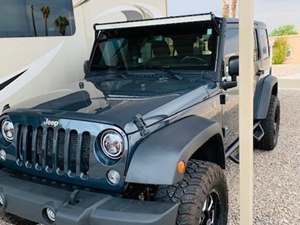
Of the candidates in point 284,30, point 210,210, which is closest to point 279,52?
point 284,30

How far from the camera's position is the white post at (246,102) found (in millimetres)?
2244

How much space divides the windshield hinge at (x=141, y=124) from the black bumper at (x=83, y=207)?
444 millimetres

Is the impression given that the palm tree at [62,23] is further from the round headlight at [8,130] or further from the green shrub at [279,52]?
the green shrub at [279,52]

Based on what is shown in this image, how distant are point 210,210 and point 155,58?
169cm

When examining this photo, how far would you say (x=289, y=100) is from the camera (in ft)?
30.1

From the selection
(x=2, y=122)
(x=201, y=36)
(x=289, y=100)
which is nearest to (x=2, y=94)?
(x=2, y=122)

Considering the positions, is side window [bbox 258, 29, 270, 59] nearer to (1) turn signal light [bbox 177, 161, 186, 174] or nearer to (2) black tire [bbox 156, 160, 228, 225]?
(2) black tire [bbox 156, 160, 228, 225]

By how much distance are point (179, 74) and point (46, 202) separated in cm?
182

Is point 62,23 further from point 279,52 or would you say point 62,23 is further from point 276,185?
point 279,52

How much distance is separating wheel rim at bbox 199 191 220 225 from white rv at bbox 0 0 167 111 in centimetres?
251

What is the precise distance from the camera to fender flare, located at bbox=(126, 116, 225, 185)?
2193 mm

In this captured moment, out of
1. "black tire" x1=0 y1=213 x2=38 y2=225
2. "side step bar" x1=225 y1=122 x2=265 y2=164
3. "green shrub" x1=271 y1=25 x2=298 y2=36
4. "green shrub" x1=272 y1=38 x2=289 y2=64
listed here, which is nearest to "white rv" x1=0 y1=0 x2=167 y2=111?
"black tire" x1=0 y1=213 x2=38 y2=225

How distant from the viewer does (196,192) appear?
242cm

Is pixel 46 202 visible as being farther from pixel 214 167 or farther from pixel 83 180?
pixel 214 167
